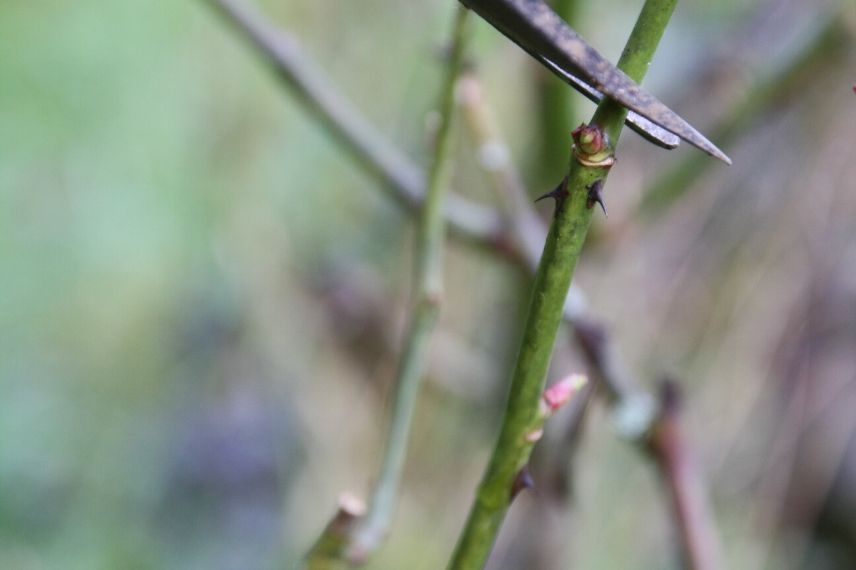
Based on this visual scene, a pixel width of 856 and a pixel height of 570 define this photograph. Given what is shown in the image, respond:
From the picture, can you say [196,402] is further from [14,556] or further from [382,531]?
[382,531]

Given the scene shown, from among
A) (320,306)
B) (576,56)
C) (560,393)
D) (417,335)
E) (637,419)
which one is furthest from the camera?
(320,306)

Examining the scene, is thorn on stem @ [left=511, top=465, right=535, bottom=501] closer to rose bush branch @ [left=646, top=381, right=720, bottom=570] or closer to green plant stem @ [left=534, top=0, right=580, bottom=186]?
rose bush branch @ [left=646, top=381, right=720, bottom=570]

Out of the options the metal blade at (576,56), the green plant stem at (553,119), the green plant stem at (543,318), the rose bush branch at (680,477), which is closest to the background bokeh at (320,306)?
the green plant stem at (553,119)

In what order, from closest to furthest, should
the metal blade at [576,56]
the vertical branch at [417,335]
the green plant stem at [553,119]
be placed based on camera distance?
the metal blade at [576,56], the vertical branch at [417,335], the green plant stem at [553,119]

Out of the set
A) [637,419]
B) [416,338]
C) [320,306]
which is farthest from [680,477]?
[320,306]

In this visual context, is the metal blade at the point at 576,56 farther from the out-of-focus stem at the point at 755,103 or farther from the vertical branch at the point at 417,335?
the out-of-focus stem at the point at 755,103

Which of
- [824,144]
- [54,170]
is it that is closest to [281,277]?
[54,170]

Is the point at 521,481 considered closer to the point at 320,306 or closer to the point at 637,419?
the point at 637,419
